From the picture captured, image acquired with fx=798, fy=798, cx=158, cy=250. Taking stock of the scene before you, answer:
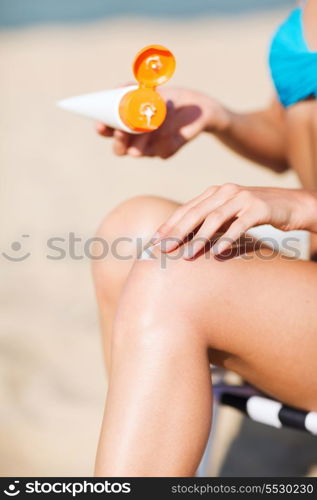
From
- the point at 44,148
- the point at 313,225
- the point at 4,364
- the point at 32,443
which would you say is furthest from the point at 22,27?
the point at 313,225

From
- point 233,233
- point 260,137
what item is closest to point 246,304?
point 233,233

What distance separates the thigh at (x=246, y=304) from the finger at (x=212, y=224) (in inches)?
0.7

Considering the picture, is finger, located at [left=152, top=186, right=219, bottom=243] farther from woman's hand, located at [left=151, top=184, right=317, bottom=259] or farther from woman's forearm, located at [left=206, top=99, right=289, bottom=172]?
woman's forearm, located at [left=206, top=99, right=289, bottom=172]

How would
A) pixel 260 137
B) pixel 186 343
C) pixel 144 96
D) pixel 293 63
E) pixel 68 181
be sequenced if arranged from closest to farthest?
pixel 186 343
pixel 144 96
pixel 293 63
pixel 260 137
pixel 68 181

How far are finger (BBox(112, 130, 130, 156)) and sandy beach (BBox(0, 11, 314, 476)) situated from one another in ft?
2.00

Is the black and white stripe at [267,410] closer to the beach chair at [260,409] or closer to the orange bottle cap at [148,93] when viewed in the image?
the beach chair at [260,409]

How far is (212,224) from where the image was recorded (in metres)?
0.86

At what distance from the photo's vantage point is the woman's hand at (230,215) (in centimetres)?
86

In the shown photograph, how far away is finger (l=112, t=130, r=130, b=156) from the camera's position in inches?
47.4

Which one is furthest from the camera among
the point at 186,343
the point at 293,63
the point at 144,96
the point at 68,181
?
the point at 68,181

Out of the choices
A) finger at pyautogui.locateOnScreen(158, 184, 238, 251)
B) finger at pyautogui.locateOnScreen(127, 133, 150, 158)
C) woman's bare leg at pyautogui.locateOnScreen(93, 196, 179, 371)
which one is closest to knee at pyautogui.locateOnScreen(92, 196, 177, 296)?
woman's bare leg at pyautogui.locateOnScreen(93, 196, 179, 371)

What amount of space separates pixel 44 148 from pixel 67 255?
1024 mm

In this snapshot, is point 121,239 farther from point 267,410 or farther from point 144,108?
point 267,410

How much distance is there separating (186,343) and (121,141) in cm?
47
